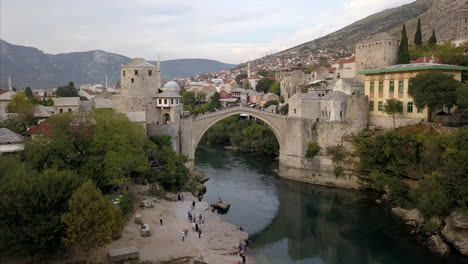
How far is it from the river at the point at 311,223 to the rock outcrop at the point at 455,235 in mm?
522

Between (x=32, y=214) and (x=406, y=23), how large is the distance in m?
95.4

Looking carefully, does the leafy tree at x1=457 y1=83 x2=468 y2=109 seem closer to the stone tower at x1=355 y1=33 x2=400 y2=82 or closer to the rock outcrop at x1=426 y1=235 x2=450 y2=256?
the rock outcrop at x1=426 y1=235 x2=450 y2=256

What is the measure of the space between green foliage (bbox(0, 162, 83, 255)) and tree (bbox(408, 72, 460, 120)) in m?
20.7

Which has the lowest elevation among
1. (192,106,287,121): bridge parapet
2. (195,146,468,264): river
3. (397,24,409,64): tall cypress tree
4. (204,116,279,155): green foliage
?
(195,146,468,264): river

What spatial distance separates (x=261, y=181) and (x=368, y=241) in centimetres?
1202

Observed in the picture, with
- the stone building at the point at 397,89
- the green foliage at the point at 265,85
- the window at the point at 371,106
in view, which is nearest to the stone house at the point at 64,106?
the window at the point at 371,106

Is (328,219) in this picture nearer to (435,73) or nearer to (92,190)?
(435,73)

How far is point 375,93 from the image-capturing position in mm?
29328

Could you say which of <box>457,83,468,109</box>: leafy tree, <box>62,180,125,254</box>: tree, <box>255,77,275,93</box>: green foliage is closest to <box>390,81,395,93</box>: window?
<box>457,83,468,109</box>: leafy tree

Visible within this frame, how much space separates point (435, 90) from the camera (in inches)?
928

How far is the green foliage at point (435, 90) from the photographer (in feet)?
76.2

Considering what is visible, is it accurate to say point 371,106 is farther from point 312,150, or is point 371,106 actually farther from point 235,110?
point 235,110

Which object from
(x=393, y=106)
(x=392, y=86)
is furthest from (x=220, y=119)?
(x=392, y=86)

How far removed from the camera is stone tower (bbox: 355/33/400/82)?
1283 inches
